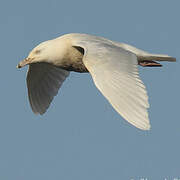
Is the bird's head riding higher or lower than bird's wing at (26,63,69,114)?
higher

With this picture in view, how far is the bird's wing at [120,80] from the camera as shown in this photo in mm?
9094

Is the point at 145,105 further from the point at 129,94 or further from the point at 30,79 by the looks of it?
the point at 30,79

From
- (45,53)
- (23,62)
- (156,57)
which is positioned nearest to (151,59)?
(156,57)

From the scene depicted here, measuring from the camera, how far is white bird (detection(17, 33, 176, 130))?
30.4ft

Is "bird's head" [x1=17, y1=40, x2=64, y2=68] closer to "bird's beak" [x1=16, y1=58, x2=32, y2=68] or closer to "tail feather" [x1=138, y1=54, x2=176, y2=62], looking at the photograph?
"bird's beak" [x1=16, y1=58, x2=32, y2=68]

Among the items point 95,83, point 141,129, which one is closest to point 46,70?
point 95,83

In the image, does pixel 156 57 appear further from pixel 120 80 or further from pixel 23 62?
pixel 120 80

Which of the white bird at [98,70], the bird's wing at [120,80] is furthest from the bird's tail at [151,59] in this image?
the bird's wing at [120,80]

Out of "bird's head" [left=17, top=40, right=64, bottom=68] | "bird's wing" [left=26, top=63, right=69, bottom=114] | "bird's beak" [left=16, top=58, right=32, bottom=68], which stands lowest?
"bird's wing" [left=26, top=63, right=69, bottom=114]

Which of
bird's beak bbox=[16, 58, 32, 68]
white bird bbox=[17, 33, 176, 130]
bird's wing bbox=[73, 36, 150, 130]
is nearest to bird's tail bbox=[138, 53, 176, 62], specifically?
white bird bbox=[17, 33, 176, 130]

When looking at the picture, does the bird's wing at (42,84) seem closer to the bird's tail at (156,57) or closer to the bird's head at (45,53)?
the bird's head at (45,53)

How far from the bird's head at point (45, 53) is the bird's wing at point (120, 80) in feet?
3.30

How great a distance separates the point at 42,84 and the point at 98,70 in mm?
4281

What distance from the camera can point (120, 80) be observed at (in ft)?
32.0
